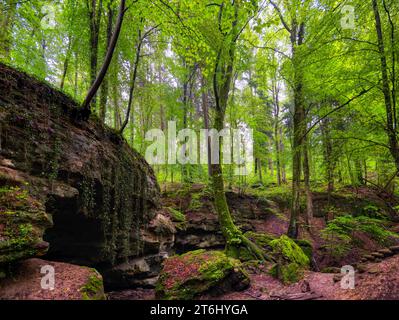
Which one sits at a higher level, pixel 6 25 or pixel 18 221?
pixel 6 25

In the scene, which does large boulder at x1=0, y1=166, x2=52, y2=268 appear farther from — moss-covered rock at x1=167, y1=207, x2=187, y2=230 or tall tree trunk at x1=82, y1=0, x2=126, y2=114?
moss-covered rock at x1=167, y1=207, x2=187, y2=230

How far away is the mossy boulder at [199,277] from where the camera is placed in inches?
222

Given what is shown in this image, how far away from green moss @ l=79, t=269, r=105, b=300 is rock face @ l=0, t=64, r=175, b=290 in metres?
1.07

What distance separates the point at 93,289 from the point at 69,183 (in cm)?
256

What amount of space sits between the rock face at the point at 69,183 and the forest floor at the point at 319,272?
6.38 ft

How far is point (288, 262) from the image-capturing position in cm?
736

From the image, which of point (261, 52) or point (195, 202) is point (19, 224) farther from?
point (261, 52)

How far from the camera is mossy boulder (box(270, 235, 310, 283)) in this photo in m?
6.72

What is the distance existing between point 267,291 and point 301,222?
7.09m

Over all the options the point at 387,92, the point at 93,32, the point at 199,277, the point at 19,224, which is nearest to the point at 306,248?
the point at 199,277

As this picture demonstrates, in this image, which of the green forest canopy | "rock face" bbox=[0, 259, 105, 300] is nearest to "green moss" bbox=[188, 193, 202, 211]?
the green forest canopy

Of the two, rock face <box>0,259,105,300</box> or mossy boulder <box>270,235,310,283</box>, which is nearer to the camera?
rock face <box>0,259,105,300</box>

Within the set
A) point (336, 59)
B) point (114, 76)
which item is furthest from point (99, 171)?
point (336, 59)

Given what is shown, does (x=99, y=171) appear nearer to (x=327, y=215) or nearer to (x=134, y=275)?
(x=134, y=275)
